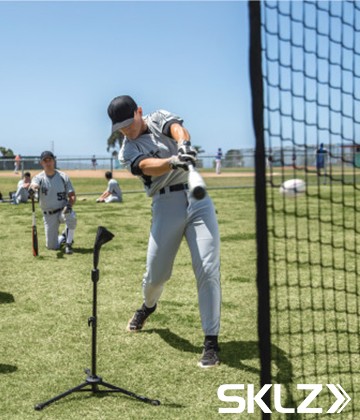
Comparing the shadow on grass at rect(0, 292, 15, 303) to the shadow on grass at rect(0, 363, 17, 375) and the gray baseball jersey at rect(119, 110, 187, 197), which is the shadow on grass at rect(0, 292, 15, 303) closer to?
the shadow on grass at rect(0, 363, 17, 375)

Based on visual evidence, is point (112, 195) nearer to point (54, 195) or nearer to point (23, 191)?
point (23, 191)

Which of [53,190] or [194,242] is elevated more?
[53,190]

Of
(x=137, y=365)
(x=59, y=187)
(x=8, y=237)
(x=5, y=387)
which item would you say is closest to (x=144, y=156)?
(x=137, y=365)

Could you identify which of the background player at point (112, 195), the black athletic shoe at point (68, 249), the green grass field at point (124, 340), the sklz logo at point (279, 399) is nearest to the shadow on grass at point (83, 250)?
the black athletic shoe at point (68, 249)

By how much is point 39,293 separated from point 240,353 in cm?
338

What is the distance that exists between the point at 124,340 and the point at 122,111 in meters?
2.22

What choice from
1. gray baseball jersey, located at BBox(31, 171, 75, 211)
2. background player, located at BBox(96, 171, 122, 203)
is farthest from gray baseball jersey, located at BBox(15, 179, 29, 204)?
gray baseball jersey, located at BBox(31, 171, 75, 211)

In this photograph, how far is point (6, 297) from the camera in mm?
7484

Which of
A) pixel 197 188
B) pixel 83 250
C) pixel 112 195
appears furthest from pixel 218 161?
pixel 197 188

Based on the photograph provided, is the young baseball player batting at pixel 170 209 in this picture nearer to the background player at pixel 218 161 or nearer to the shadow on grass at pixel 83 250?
the shadow on grass at pixel 83 250

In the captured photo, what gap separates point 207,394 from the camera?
4.48 metres

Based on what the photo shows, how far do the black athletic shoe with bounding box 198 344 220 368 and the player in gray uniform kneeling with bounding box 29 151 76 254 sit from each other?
240 inches

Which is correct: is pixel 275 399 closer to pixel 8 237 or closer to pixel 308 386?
pixel 308 386

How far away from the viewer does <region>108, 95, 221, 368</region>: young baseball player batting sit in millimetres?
5055
